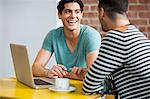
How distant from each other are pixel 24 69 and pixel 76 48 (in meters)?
0.73

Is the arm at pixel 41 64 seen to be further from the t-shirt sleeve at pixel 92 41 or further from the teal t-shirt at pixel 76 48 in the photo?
the t-shirt sleeve at pixel 92 41

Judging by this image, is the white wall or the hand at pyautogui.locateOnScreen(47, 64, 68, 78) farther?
the white wall

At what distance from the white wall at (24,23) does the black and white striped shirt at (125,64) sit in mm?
1826

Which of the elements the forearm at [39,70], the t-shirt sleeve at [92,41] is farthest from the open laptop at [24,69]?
the t-shirt sleeve at [92,41]

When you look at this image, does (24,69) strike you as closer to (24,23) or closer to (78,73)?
(78,73)

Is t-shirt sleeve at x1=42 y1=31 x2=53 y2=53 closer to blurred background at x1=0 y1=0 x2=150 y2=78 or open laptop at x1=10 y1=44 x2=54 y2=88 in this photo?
open laptop at x1=10 y1=44 x2=54 y2=88

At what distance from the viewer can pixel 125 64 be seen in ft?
5.04

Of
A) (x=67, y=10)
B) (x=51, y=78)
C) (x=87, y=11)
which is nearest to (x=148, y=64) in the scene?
(x=51, y=78)

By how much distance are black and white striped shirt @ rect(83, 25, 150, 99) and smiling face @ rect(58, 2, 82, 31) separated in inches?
35.8

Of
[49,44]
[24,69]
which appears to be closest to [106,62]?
[24,69]

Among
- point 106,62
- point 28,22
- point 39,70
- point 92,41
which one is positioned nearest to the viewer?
point 106,62

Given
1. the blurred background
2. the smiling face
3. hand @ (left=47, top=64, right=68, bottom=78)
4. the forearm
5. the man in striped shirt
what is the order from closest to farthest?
the man in striped shirt → hand @ (left=47, top=64, right=68, bottom=78) → the forearm → the smiling face → the blurred background

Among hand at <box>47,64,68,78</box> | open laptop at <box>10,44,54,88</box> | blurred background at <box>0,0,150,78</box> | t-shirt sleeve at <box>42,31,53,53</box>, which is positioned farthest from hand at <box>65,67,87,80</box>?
blurred background at <box>0,0,150,78</box>

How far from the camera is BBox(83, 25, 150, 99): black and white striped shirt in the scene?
4.97 ft
